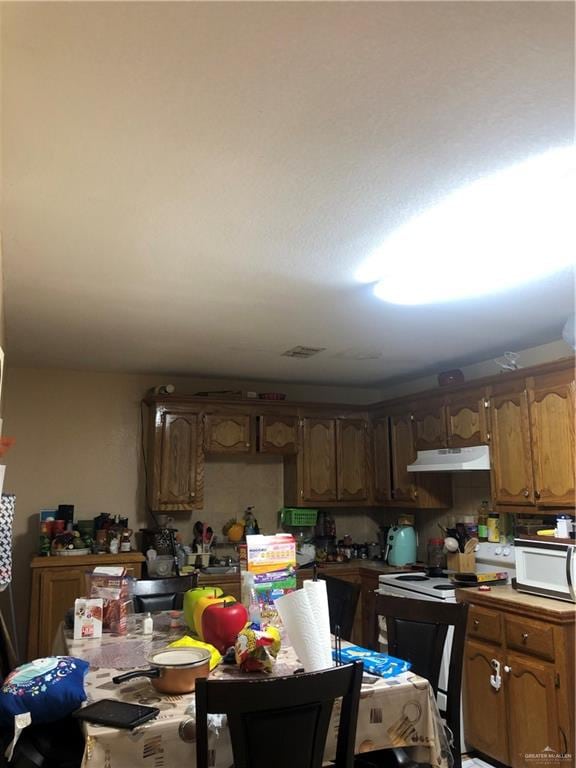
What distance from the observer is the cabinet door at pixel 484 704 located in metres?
3.05

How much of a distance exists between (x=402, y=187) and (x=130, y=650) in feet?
6.28

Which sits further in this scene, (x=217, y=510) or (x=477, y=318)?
(x=217, y=510)

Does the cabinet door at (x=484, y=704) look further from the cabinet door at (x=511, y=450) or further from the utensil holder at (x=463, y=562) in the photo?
the cabinet door at (x=511, y=450)

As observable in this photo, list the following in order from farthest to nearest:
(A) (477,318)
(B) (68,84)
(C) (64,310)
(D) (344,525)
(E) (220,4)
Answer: (D) (344,525)
(A) (477,318)
(C) (64,310)
(B) (68,84)
(E) (220,4)

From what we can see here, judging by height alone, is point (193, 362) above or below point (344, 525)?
above

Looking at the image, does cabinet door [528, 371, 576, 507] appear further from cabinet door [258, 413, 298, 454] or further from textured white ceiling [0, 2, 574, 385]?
cabinet door [258, 413, 298, 454]

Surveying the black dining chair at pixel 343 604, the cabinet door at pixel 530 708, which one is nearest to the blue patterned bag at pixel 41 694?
the black dining chair at pixel 343 604

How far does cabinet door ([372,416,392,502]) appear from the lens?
16.2 ft

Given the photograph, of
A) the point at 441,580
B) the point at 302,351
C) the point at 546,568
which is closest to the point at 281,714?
the point at 546,568

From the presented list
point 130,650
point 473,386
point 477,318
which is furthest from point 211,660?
point 473,386

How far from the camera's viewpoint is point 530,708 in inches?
114

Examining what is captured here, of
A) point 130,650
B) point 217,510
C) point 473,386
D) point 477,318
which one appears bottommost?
point 130,650

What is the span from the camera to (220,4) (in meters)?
1.10

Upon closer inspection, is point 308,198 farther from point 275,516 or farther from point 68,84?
point 275,516
